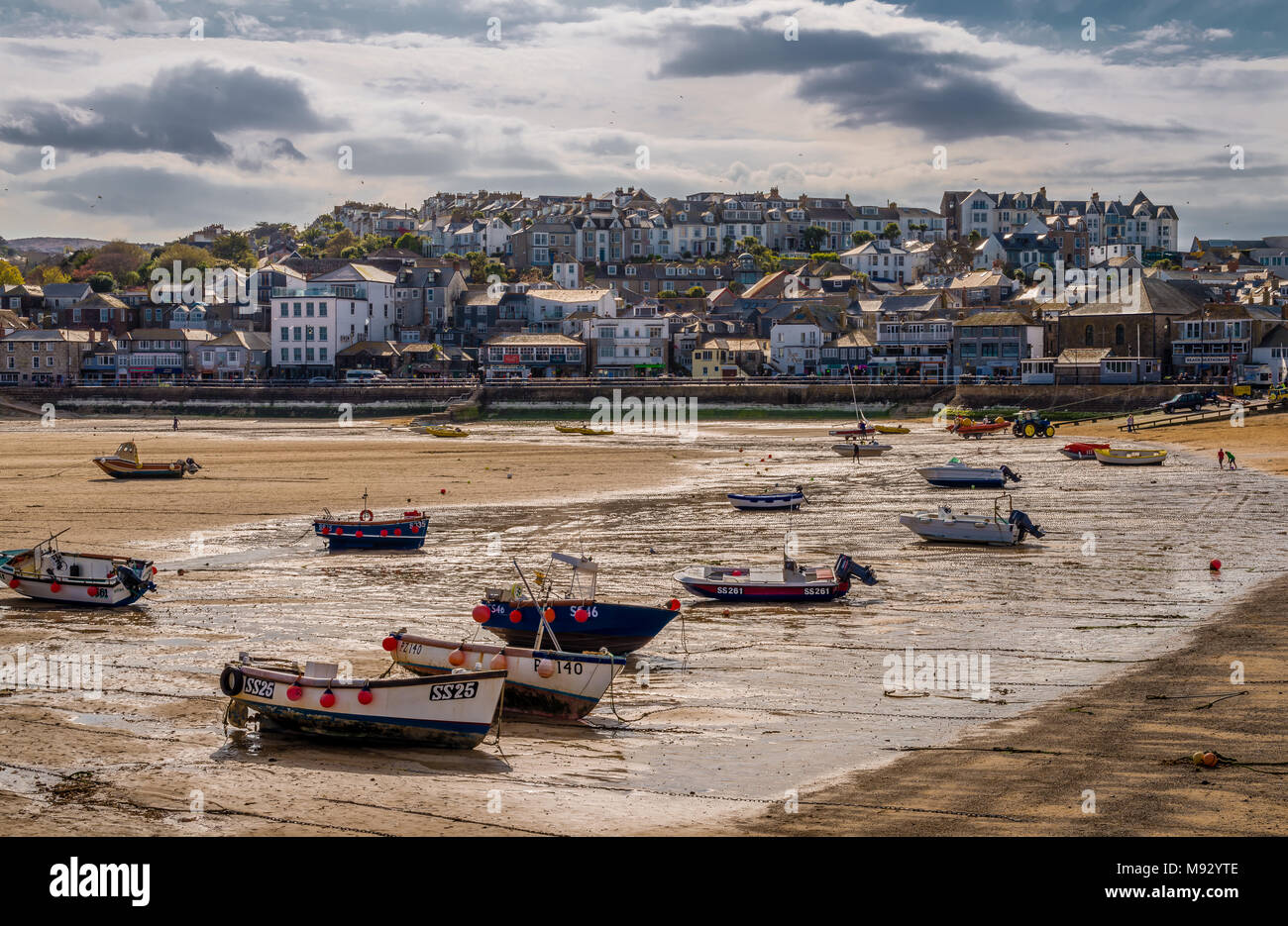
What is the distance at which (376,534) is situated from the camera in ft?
113

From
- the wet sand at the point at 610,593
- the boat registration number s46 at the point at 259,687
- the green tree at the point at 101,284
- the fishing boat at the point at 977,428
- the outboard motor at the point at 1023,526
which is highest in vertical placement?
the green tree at the point at 101,284

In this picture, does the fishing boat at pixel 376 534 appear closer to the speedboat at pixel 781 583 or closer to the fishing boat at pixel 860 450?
the speedboat at pixel 781 583

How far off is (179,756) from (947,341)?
9524cm

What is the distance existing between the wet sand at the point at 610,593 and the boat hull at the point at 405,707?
1.06ft

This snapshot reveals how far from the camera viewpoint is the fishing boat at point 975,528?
111ft

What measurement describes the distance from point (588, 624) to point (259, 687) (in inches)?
237

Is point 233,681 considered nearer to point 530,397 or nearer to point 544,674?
point 544,674

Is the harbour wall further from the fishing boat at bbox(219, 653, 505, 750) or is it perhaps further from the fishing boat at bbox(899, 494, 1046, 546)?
the fishing boat at bbox(219, 653, 505, 750)

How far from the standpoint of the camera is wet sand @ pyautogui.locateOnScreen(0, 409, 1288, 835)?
47.8ft

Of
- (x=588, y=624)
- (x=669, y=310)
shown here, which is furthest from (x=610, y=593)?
(x=669, y=310)

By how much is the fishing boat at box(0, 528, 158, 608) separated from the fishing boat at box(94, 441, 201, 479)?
85.3 ft

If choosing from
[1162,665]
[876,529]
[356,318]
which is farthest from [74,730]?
[356,318]

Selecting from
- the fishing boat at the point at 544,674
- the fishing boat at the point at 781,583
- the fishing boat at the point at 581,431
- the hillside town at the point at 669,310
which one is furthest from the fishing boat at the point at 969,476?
the hillside town at the point at 669,310
